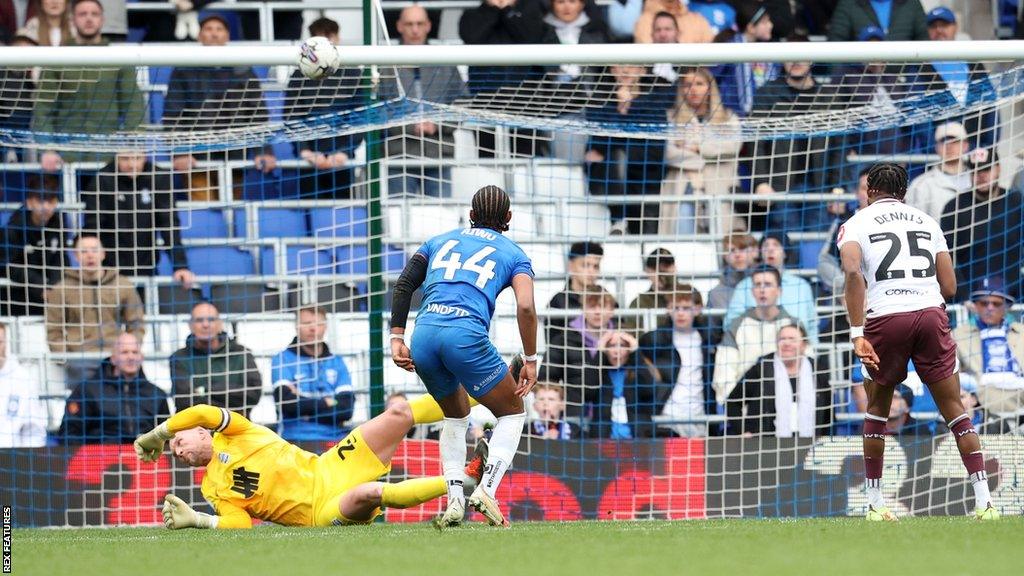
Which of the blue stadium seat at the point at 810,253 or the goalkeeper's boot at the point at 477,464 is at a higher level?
the blue stadium seat at the point at 810,253

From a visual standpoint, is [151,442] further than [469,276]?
Yes

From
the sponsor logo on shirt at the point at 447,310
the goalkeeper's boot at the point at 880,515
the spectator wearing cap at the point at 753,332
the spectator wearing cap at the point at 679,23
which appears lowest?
the goalkeeper's boot at the point at 880,515

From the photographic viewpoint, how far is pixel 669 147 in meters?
11.6

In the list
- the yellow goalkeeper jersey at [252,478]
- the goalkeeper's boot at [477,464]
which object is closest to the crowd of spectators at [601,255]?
the yellow goalkeeper jersey at [252,478]

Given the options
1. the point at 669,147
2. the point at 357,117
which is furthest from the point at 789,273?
the point at 357,117

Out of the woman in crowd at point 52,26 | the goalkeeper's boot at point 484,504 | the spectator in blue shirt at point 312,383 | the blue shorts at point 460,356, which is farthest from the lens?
the woman in crowd at point 52,26

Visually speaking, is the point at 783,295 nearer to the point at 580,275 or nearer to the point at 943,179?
the point at 580,275

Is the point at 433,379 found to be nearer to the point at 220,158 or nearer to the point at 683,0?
the point at 220,158

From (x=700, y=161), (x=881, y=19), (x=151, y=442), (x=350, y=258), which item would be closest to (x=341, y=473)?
(x=151, y=442)

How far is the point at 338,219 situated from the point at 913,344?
5727mm

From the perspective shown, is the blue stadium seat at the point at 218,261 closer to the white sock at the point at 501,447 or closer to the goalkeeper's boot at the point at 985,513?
the white sock at the point at 501,447

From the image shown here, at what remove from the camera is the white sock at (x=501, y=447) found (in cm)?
736

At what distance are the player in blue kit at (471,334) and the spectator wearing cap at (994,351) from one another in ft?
14.0

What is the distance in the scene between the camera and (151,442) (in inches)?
313
